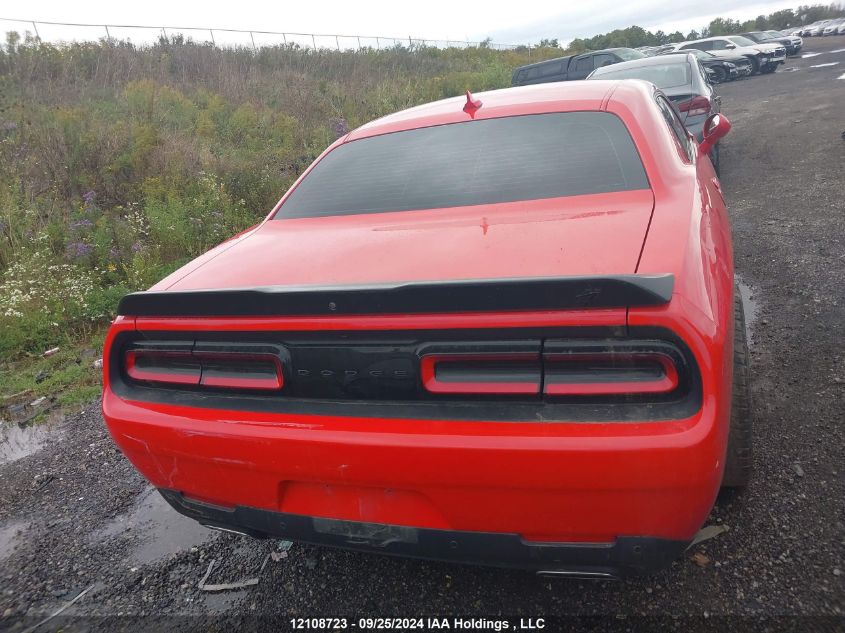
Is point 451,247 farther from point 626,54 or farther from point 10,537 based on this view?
point 626,54

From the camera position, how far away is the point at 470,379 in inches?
60.6

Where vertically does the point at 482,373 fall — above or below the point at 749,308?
above

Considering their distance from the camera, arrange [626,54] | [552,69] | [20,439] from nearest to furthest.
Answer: [20,439]
[552,69]
[626,54]

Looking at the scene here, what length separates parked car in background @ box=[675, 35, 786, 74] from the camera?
2036 centimetres

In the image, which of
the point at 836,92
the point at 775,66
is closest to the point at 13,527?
the point at 836,92

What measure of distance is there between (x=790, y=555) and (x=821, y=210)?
478 centimetres

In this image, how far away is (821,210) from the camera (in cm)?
562

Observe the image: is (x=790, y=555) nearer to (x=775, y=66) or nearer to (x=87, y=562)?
(x=87, y=562)

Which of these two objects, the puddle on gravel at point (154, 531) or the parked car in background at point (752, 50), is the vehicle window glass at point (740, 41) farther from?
the puddle on gravel at point (154, 531)

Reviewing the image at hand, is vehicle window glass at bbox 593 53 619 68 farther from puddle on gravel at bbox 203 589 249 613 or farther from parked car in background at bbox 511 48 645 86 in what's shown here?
puddle on gravel at bbox 203 589 249 613

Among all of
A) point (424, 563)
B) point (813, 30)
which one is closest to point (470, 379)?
point (424, 563)

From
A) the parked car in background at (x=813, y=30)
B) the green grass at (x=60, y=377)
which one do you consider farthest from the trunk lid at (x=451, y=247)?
the parked car in background at (x=813, y=30)

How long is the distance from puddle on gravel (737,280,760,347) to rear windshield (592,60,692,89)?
4.32m

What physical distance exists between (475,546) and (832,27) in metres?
47.1
